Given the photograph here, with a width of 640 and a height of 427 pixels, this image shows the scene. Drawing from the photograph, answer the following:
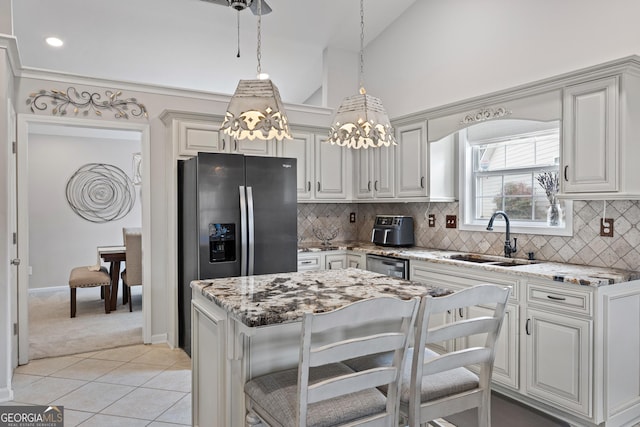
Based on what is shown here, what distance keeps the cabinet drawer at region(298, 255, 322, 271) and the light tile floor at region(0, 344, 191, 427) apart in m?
1.35

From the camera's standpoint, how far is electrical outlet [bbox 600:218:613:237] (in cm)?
293

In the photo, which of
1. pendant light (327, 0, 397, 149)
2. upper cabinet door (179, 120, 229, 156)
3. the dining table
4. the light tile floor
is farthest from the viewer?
the dining table

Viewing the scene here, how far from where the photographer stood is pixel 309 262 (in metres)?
4.36

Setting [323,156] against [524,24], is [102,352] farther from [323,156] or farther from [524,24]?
[524,24]

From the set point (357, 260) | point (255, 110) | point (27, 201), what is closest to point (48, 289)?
point (27, 201)

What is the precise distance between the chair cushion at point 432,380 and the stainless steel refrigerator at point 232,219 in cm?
201

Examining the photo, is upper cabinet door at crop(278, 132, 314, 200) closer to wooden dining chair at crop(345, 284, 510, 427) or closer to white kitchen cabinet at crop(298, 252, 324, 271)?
white kitchen cabinet at crop(298, 252, 324, 271)

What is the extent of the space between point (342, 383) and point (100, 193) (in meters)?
6.71

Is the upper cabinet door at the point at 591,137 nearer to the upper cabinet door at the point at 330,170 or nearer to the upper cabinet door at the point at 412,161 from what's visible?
the upper cabinet door at the point at 412,161

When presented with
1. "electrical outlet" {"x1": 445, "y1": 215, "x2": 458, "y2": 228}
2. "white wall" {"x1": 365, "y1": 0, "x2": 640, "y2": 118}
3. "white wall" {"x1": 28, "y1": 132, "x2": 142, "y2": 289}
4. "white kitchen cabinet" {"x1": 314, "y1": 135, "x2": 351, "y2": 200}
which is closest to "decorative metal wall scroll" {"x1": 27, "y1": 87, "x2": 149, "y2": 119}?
"white kitchen cabinet" {"x1": 314, "y1": 135, "x2": 351, "y2": 200}

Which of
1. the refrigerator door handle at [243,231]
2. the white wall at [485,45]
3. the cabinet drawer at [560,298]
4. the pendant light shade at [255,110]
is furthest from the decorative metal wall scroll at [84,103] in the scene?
the cabinet drawer at [560,298]

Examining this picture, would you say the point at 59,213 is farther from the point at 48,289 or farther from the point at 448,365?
the point at 448,365

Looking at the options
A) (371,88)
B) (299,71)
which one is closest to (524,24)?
(371,88)

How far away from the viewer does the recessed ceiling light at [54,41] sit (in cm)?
441
